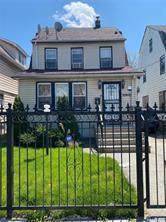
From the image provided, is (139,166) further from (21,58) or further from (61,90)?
(21,58)

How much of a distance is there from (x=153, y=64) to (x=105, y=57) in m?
7.34

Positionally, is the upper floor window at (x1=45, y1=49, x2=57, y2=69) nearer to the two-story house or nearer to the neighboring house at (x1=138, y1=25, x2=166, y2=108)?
the two-story house

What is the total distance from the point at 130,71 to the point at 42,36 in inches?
255

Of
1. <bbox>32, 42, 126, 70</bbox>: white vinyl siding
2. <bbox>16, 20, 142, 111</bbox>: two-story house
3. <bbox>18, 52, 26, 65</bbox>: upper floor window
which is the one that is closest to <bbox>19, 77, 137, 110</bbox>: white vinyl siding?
<bbox>16, 20, 142, 111</bbox>: two-story house

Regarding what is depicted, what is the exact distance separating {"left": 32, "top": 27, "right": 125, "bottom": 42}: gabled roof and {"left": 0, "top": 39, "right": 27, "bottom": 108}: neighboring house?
3198mm

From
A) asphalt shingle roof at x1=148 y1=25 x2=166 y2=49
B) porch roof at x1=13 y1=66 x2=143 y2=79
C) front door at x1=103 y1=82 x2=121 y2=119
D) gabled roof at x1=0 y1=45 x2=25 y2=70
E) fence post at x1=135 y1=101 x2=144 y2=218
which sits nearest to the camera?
fence post at x1=135 y1=101 x2=144 y2=218

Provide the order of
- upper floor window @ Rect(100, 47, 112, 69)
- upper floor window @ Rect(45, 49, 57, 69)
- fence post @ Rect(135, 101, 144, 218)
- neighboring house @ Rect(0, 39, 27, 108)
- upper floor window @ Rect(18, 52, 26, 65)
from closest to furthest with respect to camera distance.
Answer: fence post @ Rect(135, 101, 144, 218) < upper floor window @ Rect(100, 47, 112, 69) < upper floor window @ Rect(45, 49, 57, 69) < neighboring house @ Rect(0, 39, 27, 108) < upper floor window @ Rect(18, 52, 26, 65)

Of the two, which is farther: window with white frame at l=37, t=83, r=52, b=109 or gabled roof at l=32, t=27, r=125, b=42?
gabled roof at l=32, t=27, r=125, b=42

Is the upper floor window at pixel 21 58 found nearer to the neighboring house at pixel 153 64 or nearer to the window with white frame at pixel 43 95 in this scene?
the neighboring house at pixel 153 64

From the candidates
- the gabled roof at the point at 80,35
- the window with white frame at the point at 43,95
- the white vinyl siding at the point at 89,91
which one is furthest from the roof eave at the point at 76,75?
the gabled roof at the point at 80,35

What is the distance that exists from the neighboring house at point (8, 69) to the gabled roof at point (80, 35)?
10.5 ft

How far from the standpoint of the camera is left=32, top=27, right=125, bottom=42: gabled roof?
2120 cm

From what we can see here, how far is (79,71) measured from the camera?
2028 centimetres

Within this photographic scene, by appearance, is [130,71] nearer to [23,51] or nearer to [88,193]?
[88,193]
